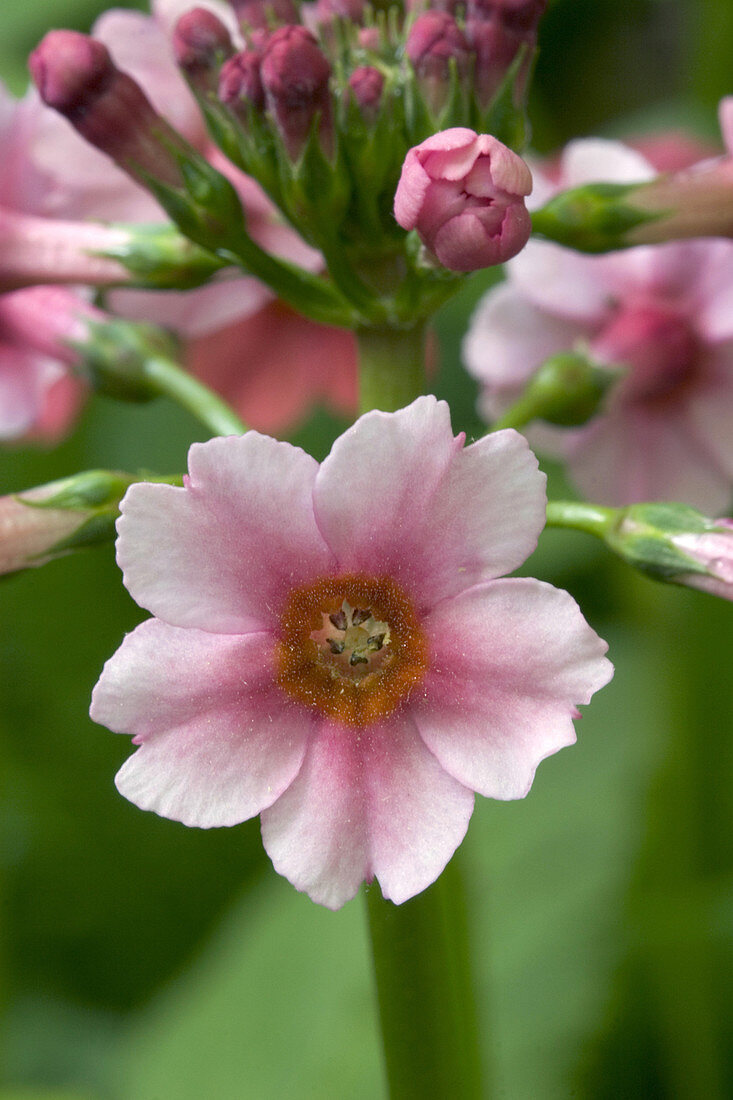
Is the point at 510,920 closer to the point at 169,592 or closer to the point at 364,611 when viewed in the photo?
the point at 364,611

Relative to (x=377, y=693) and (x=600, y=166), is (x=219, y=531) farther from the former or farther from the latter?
(x=600, y=166)

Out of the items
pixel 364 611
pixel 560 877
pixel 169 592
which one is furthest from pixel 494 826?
pixel 169 592

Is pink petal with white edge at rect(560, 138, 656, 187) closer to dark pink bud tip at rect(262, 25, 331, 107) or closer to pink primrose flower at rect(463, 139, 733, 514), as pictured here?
pink primrose flower at rect(463, 139, 733, 514)

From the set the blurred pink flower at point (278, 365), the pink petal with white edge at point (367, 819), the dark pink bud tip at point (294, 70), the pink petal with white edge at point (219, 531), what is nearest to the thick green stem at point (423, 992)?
the pink petal with white edge at point (367, 819)

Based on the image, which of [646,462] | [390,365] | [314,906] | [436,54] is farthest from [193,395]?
[314,906]

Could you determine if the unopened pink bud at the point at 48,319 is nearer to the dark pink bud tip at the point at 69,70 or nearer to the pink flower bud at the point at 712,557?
the dark pink bud tip at the point at 69,70
